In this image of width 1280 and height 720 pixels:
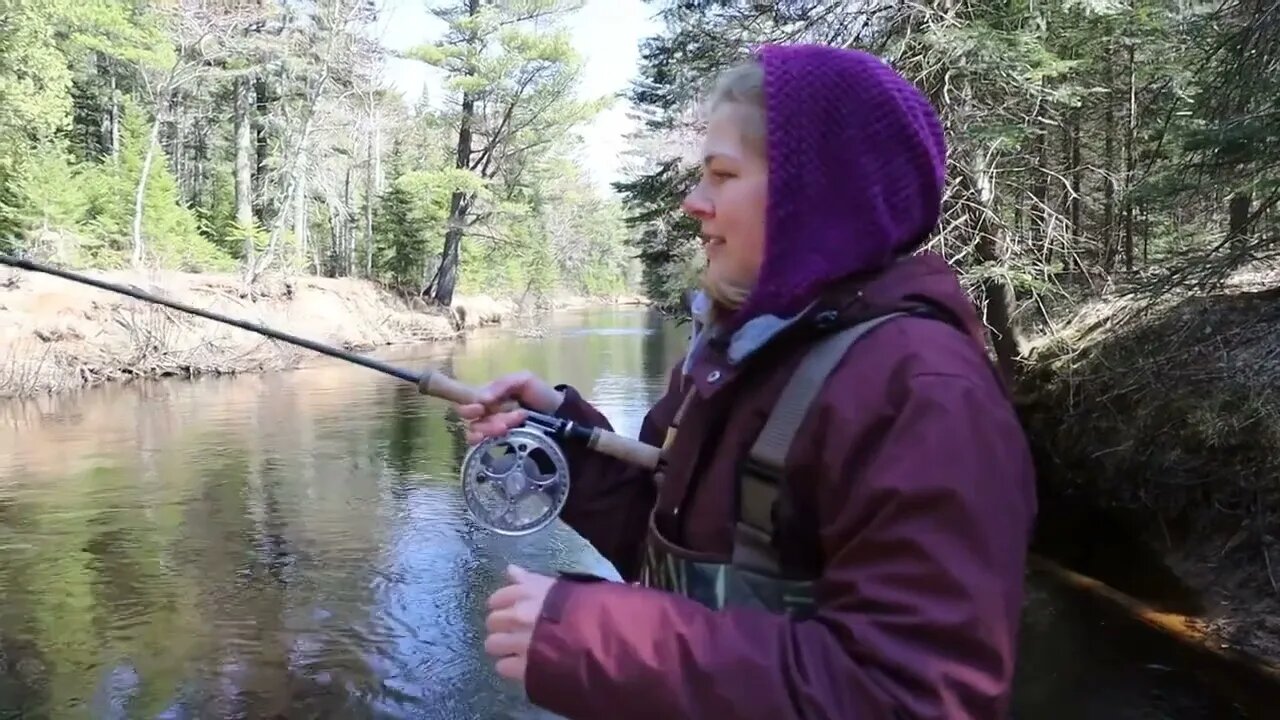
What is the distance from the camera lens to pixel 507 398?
85.9 inches

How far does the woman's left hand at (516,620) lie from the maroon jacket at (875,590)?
2cm

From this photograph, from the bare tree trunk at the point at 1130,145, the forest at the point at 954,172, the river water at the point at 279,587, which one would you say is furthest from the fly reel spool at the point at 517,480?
the bare tree trunk at the point at 1130,145

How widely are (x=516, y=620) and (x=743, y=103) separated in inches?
26.8

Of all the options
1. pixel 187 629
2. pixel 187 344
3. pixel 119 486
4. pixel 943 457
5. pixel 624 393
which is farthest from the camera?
pixel 187 344

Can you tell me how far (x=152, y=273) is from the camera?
→ 66.7 ft

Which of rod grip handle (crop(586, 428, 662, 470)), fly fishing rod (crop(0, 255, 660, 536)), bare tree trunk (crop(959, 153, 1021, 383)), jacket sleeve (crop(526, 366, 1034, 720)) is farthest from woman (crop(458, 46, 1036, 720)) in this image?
bare tree trunk (crop(959, 153, 1021, 383))

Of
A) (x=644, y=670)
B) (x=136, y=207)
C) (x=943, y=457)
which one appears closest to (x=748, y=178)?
(x=943, y=457)

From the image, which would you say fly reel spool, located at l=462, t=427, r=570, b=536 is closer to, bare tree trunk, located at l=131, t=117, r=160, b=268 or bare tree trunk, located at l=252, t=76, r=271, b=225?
bare tree trunk, located at l=131, t=117, r=160, b=268

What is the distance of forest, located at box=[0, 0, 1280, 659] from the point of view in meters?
6.35

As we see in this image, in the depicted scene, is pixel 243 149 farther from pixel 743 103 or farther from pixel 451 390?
pixel 743 103

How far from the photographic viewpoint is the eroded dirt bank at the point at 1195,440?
6117mm

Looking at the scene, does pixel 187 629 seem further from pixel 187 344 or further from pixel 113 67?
pixel 113 67

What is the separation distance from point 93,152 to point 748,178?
1281 inches

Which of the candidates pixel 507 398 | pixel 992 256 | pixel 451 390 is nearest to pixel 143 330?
pixel 992 256
